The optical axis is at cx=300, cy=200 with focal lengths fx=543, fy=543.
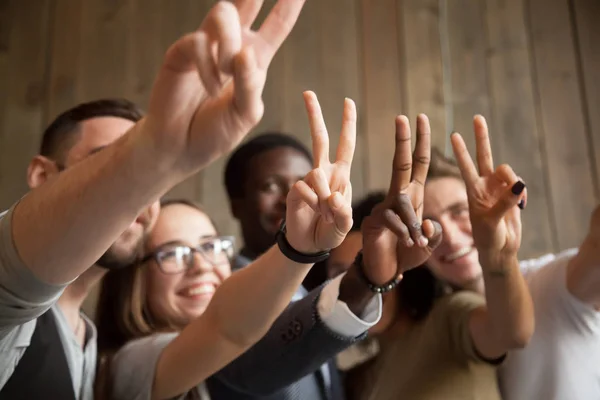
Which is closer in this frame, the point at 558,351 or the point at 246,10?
the point at 246,10

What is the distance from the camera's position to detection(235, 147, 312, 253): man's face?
1124mm

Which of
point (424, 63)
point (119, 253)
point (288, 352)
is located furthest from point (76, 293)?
point (424, 63)

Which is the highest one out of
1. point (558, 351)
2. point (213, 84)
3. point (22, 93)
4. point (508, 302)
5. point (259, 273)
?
point (22, 93)

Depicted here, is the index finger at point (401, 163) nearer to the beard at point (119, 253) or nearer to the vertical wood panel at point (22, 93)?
the beard at point (119, 253)

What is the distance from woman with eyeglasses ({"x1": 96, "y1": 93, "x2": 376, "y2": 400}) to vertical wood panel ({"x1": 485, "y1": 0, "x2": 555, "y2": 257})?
3.25ft

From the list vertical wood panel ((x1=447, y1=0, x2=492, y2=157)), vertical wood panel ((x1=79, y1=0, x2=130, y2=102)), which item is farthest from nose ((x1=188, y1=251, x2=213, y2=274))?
vertical wood panel ((x1=447, y1=0, x2=492, y2=157))

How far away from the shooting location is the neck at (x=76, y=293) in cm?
76

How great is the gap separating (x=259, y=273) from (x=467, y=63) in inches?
51.4

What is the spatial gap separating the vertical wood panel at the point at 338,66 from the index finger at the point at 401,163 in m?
0.96

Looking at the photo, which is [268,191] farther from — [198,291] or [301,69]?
→ [301,69]

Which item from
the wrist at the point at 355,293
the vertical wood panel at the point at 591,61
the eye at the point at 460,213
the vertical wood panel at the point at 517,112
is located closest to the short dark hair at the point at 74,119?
the wrist at the point at 355,293

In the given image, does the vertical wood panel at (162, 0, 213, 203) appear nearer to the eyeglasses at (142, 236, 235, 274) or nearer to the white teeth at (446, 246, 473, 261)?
the eyeglasses at (142, 236, 235, 274)

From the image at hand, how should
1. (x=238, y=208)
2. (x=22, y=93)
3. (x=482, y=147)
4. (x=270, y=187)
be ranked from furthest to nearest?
1. (x=22, y=93)
2. (x=238, y=208)
3. (x=270, y=187)
4. (x=482, y=147)

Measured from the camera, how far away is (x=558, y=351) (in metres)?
0.74
